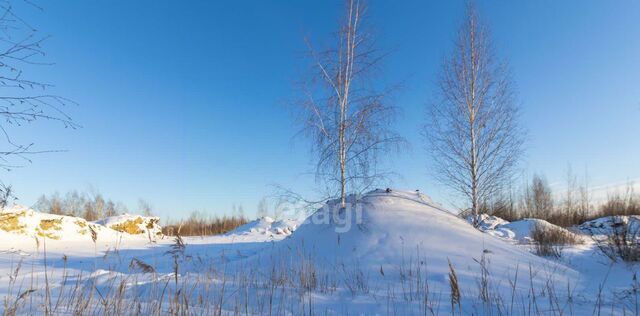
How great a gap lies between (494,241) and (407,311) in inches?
133

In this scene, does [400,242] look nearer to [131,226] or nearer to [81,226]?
[81,226]

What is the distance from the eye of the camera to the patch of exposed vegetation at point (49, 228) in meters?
10.1

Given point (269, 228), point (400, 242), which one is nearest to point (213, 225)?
point (269, 228)

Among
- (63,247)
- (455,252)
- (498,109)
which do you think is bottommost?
(63,247)

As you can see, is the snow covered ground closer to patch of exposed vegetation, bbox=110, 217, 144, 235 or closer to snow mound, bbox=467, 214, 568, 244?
snow mound, bbox=467, 214, 568, 244

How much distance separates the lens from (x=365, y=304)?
277 centimetres

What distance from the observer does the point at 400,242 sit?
15.9ft

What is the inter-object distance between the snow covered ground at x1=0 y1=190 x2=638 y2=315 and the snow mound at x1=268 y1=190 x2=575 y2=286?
21 millimetres

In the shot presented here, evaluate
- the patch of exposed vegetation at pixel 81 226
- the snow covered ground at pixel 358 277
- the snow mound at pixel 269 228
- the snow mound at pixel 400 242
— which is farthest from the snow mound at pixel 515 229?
the patch of exposed vegetation at pixel 81 226

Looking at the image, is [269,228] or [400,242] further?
[269,228]

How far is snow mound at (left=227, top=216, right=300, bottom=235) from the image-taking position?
50.4 ft

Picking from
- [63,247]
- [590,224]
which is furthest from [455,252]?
[590,224]

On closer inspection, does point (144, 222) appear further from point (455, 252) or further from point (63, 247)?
point (455, 252)

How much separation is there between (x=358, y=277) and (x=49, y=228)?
10708 millimetres
